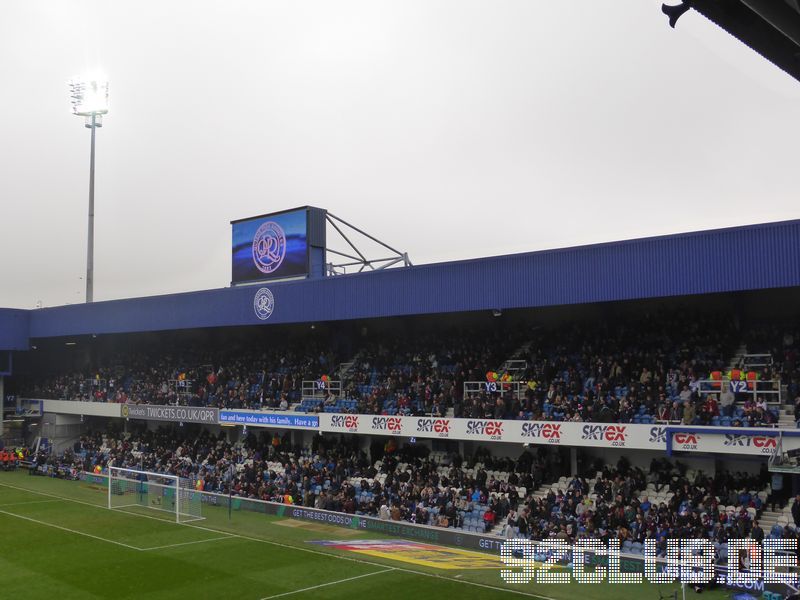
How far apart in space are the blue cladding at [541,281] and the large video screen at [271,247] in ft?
3.94

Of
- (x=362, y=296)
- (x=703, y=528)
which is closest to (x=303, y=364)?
(x=362, y=296)

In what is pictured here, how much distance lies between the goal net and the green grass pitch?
90 cm

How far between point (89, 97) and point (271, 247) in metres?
22.8

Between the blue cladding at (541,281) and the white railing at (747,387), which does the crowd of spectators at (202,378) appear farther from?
the white railing at (747,387)

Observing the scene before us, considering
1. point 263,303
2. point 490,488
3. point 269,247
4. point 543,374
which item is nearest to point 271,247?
point 269,247

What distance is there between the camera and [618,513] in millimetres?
23625

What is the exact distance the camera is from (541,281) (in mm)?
29453

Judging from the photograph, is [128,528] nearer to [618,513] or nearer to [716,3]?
[618,513]

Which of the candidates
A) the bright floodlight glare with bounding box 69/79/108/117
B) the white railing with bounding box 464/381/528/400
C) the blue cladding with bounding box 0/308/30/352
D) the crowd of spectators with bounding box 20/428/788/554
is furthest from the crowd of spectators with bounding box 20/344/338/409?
the bright floodlight glare with bounding box 69/79/108/117

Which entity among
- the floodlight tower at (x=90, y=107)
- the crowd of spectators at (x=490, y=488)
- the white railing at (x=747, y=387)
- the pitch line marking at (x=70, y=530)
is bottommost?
the pitch line marking at (x=70, y=530)

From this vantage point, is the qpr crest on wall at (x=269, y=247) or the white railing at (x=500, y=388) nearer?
the white railing at (x=500, y=388)

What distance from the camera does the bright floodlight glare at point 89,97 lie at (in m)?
53.8

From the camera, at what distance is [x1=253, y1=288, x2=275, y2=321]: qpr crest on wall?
3869cm

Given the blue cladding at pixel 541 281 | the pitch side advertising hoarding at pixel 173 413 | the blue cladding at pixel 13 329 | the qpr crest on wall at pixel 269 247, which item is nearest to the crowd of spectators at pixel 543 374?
the pitch side advertising hoarding at pixel 173 413
